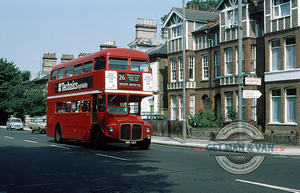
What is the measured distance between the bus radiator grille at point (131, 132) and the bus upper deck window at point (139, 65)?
2897 mm

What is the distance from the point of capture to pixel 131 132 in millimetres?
17422

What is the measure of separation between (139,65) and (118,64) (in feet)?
3.74

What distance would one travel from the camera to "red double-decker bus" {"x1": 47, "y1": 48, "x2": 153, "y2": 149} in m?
17.5

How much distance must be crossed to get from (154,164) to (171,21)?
3004 centimetres

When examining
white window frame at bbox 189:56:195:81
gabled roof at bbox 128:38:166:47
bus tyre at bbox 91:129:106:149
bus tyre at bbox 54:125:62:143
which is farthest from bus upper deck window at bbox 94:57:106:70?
gabled roof at bbox 128:38:166:47

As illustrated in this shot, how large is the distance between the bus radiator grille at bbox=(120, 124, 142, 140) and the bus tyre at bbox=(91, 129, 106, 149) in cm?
126

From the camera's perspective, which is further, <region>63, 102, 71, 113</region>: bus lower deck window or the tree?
the tree

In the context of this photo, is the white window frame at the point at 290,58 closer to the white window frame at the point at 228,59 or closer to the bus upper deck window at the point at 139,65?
the white window frame at the point at 228,59

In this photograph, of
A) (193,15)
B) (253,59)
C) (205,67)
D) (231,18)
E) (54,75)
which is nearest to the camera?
(54,75)

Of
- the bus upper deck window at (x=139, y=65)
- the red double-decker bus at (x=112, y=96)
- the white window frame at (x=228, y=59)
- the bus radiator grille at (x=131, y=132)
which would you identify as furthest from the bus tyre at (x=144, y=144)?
the white window frame at (x=228, y=59)

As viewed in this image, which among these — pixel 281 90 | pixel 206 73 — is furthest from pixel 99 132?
pixel 206 73

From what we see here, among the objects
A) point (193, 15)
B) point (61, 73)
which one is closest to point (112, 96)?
point (61, 73)

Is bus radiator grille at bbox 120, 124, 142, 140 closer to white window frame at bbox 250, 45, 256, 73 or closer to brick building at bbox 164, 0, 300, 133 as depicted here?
brick building at bbox 164, 0, 300, 133

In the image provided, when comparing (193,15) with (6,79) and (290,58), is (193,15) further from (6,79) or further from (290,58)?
(6,79)
